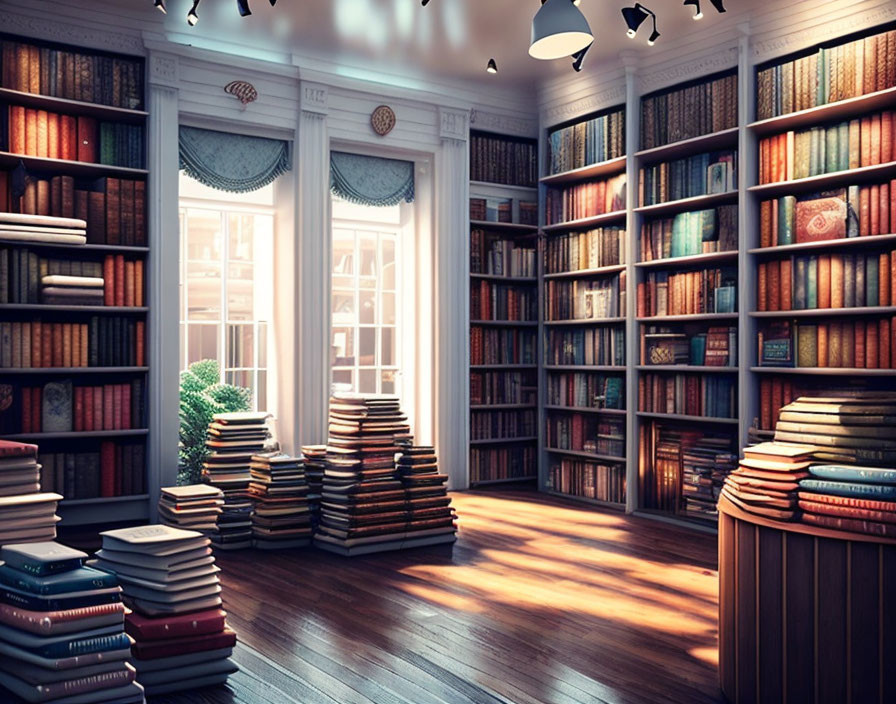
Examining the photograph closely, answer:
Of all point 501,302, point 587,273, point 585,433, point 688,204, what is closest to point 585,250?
point 587,273

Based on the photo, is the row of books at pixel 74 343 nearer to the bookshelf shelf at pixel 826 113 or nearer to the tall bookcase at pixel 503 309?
the tall bookcase at pixel 503 309

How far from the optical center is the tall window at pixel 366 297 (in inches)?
279

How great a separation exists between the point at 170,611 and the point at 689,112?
484cm

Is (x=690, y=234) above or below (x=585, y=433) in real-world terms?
above

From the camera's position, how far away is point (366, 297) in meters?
7.22

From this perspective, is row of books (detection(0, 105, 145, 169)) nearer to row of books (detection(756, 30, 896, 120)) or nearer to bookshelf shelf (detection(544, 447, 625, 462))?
bookshelf shelf (detection(544, 447, 625, 462))

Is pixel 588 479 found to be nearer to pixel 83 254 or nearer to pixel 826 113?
pixel 826 113

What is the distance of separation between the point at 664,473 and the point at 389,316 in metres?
2.69

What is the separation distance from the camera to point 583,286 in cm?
695

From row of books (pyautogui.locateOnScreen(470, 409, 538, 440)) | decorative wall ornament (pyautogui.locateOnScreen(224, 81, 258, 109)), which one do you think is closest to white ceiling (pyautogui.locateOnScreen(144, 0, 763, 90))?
decorative wall ornament (pyautogui.locateOnScreen(224, 81, 258, 109))

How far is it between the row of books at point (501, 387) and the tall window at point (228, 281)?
5.85ft

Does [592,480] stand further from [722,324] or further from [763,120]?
[763,120]

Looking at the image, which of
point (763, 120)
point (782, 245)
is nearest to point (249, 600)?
point (782, 245)

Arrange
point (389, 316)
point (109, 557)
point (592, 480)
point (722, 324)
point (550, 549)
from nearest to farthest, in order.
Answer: point (109, 557)
point (550, 549)
point (722, 324)
point (592, 480)
point (389, 316)
